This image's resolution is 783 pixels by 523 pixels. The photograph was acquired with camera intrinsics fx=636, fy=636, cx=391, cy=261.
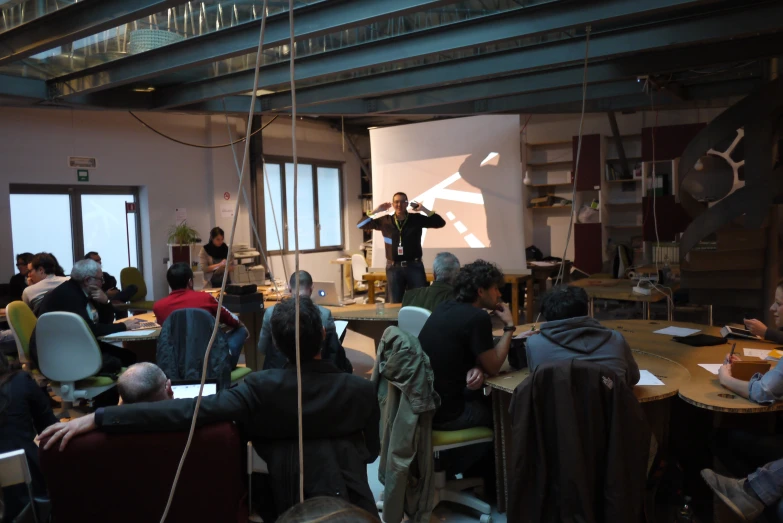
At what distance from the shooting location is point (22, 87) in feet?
18.0

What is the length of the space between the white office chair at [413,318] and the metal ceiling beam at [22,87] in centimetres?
390

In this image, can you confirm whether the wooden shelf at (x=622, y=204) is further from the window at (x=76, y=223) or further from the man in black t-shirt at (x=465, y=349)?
the man in black t-shirt at (x=465, y=349)

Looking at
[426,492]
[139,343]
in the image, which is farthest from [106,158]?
[426,492]

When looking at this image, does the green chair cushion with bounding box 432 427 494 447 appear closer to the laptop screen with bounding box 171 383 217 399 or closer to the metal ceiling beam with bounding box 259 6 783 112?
the laptop screen with bounding box 171 383 217 399

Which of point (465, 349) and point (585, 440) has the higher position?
point (465, 349)

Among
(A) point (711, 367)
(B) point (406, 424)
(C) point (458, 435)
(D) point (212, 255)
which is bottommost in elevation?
(C) point (458, 435)

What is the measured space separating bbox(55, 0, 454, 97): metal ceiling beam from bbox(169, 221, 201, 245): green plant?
3.41 metres

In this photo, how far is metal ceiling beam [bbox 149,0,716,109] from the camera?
3.62 metres

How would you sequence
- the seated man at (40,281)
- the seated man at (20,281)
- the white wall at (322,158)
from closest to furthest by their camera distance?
the seated man at (40,281) → the seated man at (20,281) → the white wall at (322,158)

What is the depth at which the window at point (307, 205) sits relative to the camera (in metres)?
10.4

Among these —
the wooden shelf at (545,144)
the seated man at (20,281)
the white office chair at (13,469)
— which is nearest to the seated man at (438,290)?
the white office chair at (13,469)

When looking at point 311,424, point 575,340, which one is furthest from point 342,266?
point 311,424

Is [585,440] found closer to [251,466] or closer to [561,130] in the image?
[251,466]

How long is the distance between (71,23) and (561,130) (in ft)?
26.8
